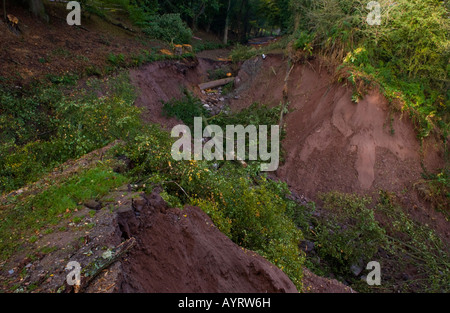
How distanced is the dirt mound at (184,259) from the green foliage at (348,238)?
3.06 metres

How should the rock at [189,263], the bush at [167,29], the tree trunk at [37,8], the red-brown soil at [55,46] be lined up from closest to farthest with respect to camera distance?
1. the rock at [189,263]
2. the red-brown soil at [55,46]
3. the tree trunk at [37,8]
4. the bush at [167,29]

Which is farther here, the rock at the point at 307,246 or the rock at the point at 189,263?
the rock at the point at 307,246

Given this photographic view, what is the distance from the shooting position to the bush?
14680 millimetres

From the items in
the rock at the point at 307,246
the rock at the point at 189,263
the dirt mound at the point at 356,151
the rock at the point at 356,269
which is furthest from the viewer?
the dirt mound at the point at 356,151

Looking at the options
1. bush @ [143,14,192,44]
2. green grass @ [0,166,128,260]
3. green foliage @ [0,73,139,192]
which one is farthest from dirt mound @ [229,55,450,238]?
bush @ [143,14,192,44]

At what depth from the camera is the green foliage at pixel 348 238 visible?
5711 mm

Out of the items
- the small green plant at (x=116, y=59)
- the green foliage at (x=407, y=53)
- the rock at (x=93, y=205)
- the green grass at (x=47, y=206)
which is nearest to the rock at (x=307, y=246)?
the green grass at (x=47, y=206)

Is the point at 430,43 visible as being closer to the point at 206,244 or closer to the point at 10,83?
the point at 206,244

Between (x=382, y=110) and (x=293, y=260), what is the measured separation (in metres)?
6.59

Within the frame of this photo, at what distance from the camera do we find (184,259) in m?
2.79

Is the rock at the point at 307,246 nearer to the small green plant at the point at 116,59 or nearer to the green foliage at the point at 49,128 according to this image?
the green foliage at the point at 49,128

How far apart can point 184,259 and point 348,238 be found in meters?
4.50

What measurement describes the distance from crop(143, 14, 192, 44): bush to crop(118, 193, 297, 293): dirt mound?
13.5 meters

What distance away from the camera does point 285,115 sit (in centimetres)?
1034
